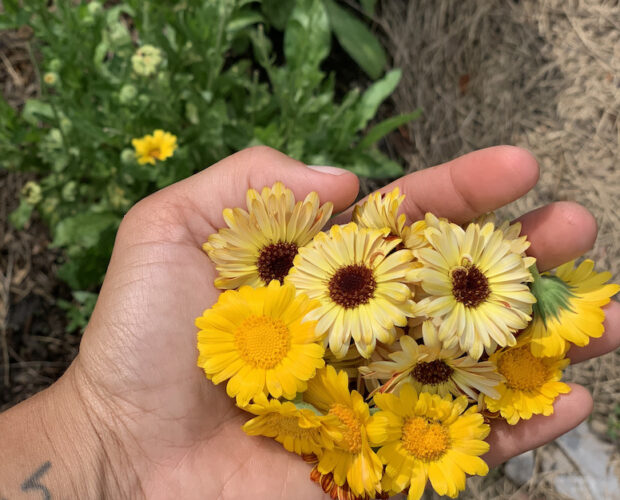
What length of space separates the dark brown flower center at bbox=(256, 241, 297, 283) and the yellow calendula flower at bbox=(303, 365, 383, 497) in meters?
0.33

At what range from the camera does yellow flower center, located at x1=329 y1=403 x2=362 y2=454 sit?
1670mm

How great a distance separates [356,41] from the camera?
325 cm

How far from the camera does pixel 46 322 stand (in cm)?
313

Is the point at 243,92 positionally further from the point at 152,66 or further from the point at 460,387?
the point at 460,387

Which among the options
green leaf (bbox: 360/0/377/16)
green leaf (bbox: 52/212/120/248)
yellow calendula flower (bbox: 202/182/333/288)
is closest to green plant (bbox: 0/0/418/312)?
green leaf (bbox: 52/212/120/248)

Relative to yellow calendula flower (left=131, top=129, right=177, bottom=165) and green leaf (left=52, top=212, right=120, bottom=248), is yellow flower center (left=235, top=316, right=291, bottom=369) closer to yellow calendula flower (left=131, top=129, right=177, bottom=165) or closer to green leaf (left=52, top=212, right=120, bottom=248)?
yellow calendula flower (left=131, top=129, right=177, bottom=165)

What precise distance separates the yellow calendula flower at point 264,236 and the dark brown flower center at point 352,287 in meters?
0.23

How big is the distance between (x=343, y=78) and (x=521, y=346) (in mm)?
2053

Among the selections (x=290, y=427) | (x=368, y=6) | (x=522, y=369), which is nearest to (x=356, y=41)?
(x=368, y=6)

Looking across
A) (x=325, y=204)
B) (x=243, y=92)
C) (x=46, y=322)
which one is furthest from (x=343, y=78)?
(x=46, y=322)

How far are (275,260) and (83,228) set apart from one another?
1162mm

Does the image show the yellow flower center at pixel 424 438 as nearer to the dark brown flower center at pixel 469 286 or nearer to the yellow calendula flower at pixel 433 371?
the yellow calendula flower at pixel 433 371

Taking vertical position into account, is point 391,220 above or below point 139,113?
below

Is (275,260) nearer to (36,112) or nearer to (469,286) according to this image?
(469,286)
